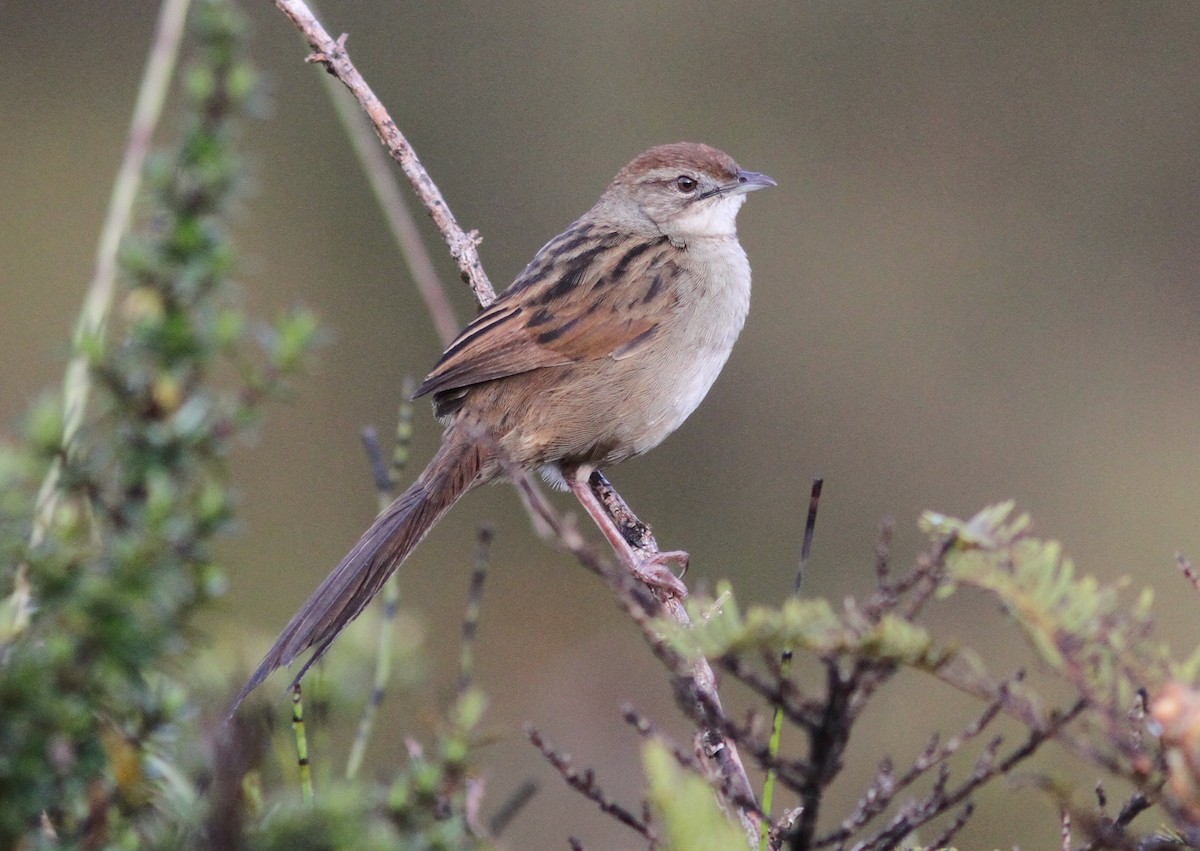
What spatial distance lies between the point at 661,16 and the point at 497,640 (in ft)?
21.3

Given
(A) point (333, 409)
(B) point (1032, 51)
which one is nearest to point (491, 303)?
(A) point (333, 409)

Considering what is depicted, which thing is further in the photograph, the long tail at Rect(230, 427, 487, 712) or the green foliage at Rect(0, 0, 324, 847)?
the long tail at Rect(230, 427, 487, 712)

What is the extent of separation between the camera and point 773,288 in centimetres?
1105

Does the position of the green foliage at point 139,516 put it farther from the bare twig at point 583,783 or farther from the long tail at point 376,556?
the long tail at point 376,556

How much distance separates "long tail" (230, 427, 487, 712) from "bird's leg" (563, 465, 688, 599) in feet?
1.47

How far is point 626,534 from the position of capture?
4523 mm

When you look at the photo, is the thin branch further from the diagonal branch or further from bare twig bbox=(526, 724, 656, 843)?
bare twig bbox=(526, 724, 656, 843)

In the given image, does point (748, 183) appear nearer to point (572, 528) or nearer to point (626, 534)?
point (626, 534)

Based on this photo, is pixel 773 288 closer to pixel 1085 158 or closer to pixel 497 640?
pixel 1085 158

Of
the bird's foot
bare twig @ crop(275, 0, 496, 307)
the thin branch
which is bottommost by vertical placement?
the bird's foot

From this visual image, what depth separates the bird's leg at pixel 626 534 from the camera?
416cm

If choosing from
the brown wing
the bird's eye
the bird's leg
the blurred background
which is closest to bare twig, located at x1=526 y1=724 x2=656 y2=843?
the bird's leg

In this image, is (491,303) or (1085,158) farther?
(1085,158)

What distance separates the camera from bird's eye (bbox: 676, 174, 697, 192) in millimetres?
5312
